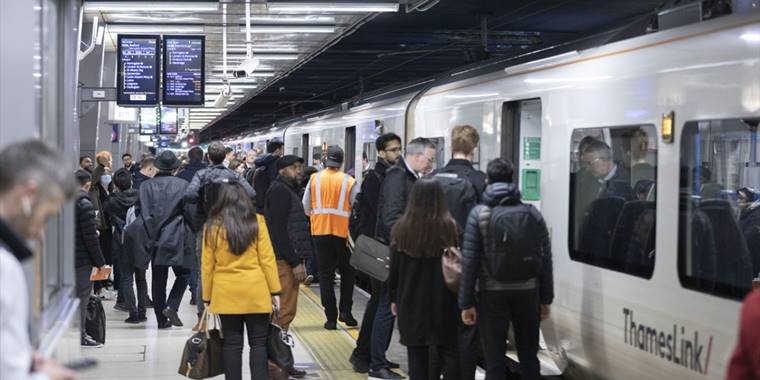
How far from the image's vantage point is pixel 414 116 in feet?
40.6

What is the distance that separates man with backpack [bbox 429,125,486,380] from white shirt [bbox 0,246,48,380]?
426 cm

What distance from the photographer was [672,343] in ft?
19.2

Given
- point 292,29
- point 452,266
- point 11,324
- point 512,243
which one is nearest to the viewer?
point 11,324

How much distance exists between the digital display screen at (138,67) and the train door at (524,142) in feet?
23.9

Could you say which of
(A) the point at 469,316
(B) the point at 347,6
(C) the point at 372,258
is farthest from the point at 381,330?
(B) the point at 347,6

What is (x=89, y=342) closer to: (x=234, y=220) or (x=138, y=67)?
(x=234, y=220)

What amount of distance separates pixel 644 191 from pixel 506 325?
114 centimetres

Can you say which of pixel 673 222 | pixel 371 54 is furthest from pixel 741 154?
pixel 371 54

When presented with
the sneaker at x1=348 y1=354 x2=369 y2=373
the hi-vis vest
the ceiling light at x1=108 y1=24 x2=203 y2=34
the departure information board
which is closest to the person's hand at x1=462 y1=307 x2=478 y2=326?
the sneaker at x1=348 y1=354 x2=369 y2=373

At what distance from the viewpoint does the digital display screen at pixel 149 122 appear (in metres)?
30.2

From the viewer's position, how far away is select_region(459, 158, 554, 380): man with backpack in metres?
6.36

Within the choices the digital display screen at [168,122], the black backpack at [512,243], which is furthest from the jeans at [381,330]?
the digital display screen at [168,122]

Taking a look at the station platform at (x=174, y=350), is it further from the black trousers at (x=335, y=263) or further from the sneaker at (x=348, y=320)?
the black trousers at (x=335, y=263)

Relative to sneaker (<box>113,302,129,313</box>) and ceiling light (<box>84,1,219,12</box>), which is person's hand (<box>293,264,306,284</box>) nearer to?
sneaker (<box>113,302,129,313</box>)
